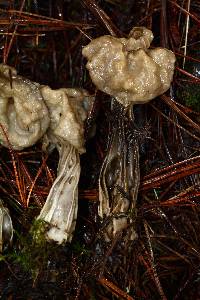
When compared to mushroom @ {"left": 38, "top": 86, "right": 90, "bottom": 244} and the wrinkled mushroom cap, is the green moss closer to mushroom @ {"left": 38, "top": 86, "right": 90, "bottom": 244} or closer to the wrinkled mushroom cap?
mushroom @ {"left": 38, "top": 86, "right": 90, "bottom": 244}

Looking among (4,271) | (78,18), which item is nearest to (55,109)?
(78,18)

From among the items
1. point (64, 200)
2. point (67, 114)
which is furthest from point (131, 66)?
point (64, 200)

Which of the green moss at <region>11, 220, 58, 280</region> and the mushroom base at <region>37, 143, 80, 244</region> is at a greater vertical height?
the mushroom base at <region>37, 143, 80, 244</region>

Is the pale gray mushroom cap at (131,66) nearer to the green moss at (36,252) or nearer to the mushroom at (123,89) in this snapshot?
the mushroom at (123,89)

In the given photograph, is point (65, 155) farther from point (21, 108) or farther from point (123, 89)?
point (123, 89)

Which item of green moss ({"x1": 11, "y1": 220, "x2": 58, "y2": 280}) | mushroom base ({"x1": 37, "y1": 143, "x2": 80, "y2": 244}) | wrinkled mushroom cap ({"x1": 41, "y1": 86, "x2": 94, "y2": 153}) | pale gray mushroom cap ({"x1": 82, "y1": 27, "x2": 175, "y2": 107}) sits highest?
pale gray mushroom cap ({"x1": 82, "y1": 27, "x2": 175, "y2": 107})

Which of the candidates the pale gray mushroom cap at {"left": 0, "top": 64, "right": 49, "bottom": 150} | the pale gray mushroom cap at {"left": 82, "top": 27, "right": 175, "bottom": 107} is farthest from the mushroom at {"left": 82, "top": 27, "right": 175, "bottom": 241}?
the pale gray mushroom cap at {"left": 0, "top": 64, "right": 49, "bottom": 150}

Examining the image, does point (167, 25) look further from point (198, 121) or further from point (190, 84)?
point (198, 121)
